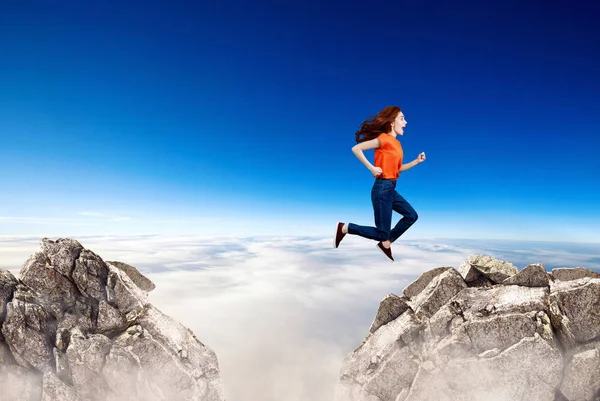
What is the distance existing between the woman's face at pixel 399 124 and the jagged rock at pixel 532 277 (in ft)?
51.8

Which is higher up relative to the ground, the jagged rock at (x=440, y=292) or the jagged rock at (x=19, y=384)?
the jagged rock at (x=440, y=292)

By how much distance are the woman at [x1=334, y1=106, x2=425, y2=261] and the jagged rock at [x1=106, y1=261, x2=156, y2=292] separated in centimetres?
2274

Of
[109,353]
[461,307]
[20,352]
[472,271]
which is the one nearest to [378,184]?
[461,307]

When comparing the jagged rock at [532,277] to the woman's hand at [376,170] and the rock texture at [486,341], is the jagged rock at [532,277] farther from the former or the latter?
the woman's hand at [376,170]

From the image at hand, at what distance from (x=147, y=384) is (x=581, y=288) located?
2532 cm

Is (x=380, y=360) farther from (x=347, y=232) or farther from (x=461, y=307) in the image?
(x=347, y=232)

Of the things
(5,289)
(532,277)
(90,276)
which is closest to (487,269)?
(532,277)

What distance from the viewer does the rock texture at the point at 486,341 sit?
798 inches

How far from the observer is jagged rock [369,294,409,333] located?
26.1 m

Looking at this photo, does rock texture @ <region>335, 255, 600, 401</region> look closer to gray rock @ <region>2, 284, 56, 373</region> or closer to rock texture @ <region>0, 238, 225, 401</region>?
rock texture @ <region>0, 238, 225, 401</region>

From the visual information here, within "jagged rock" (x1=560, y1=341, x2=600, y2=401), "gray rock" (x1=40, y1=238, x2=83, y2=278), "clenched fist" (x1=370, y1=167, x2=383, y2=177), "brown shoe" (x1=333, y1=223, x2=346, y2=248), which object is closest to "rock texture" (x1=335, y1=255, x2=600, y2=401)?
"jagged rock" (x1=560, y1=341, x2=600, y2=401)

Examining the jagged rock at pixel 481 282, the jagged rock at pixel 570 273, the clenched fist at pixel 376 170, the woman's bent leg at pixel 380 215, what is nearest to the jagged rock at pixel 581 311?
the jagged rock at pixel 570 273

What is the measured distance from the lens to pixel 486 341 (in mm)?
21500

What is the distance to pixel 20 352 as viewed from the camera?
2245 cm
